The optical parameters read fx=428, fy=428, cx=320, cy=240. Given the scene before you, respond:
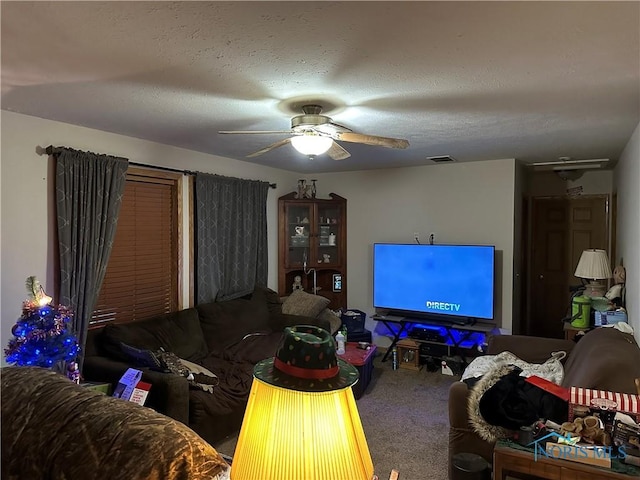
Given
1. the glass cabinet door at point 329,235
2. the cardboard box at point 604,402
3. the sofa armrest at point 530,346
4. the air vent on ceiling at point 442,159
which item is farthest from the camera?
the glass cabinet door at point 329,235

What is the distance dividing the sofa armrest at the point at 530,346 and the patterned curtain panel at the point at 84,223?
3.30 meters

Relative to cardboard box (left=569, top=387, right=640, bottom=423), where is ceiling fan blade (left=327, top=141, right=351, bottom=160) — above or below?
above

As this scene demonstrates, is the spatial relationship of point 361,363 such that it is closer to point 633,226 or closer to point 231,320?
point 231,320

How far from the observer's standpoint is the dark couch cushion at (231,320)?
4008 millimetres

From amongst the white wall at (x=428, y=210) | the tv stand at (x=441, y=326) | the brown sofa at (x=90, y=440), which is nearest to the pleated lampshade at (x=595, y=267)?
the white wall at (x=428, y=210)

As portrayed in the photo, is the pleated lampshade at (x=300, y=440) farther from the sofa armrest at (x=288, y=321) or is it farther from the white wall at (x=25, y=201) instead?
the sofa armrest at (x=288, y=321)

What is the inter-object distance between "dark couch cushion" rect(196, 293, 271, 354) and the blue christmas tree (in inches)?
60.1

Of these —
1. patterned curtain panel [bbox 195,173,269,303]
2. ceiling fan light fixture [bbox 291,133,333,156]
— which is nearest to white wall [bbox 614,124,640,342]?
ceiling fan light fixture [bbox 291,133,333,156]

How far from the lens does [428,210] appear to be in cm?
518

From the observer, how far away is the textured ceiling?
57.7 inches

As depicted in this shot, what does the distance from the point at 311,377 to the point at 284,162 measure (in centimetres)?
414

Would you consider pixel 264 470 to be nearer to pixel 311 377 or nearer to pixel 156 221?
pixel 311 377

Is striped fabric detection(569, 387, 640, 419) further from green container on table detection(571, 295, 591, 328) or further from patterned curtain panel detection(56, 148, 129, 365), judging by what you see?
patterned curtain panel detection(56, 148, 129, 365)

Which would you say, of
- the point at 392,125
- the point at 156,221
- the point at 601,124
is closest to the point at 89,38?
the point at 392,125
